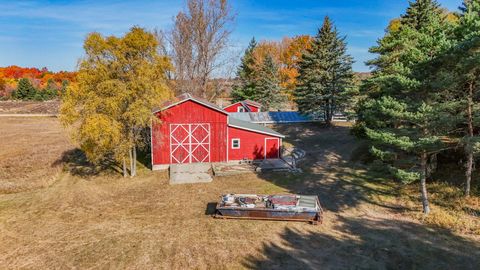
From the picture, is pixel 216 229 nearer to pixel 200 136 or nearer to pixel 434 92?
pixel 200 136

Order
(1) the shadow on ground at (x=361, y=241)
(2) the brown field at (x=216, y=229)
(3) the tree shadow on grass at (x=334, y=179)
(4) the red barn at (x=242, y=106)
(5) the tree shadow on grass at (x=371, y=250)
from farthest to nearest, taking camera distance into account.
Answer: (4) the red barn at (x=242, y=106)
(3) the tree shadow on grass at (x=334, y=179)
(2) the brown field at (x=216, y=229)
(1) the shadow on ground at (x=361, y=241)
(5) the tree shadow on grass at (x=371, y=250)

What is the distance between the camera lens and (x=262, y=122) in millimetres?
42781

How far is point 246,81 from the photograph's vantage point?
5638 centimetres

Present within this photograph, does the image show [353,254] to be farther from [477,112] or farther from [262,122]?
[262,122]

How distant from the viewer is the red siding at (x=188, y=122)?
24.2 metres

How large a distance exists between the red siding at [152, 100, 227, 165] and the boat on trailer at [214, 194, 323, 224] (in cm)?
965

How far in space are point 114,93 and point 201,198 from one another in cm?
904

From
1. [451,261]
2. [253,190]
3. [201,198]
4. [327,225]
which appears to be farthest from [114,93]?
[451,261]

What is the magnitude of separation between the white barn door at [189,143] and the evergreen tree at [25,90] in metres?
77.5

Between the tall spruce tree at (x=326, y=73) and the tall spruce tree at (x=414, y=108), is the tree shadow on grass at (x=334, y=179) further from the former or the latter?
the tall spruce tree at (x=326, y=73)

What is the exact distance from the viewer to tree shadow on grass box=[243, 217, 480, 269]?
459 inches

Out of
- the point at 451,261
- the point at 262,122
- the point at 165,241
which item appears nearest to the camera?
the point at 451,261

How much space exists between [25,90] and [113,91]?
79786mm

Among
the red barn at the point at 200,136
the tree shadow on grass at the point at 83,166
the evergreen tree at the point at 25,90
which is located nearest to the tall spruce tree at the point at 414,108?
the red barn at the point at 200,136
